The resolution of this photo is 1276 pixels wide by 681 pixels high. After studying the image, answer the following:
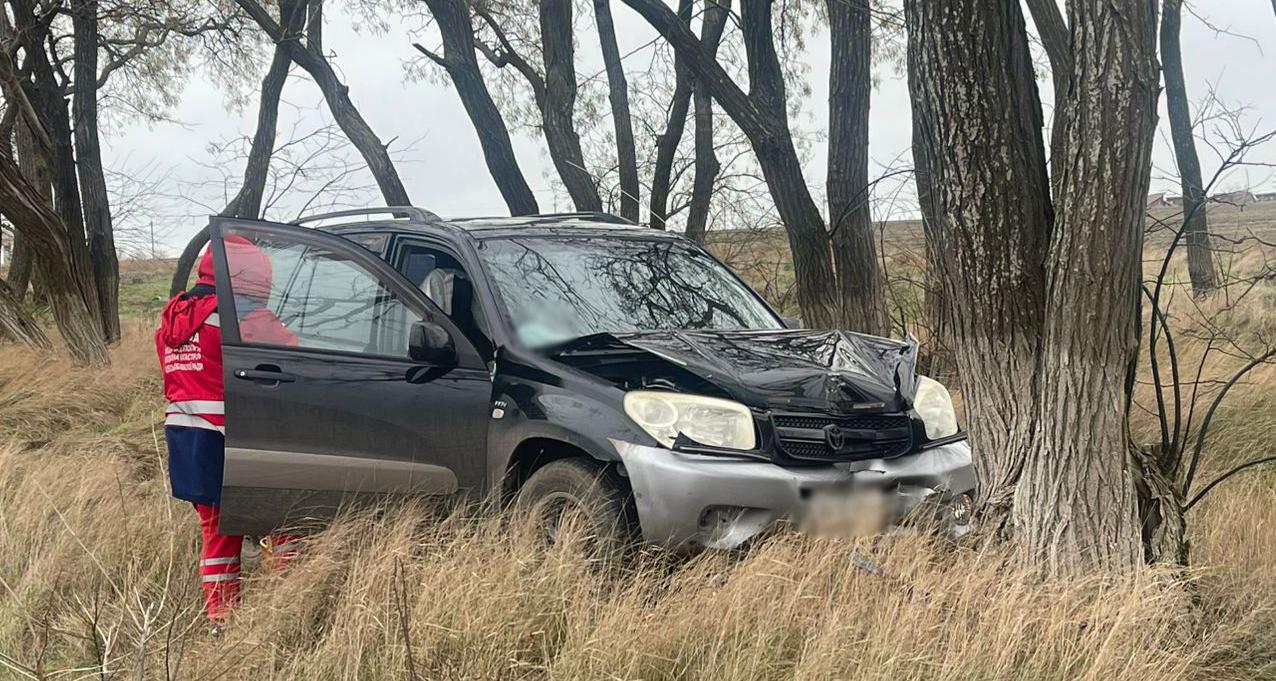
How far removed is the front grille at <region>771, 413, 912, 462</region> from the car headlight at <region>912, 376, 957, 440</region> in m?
0.29

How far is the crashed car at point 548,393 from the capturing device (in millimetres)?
3844

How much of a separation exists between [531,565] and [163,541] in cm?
210

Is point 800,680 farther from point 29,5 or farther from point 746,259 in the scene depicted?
point 29,5

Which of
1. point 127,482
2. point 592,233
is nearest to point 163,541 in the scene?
point 127,482

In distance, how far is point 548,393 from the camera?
13.6 ft

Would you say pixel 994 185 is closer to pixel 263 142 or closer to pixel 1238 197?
pixel 1238 197

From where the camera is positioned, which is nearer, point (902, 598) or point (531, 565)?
point (902, 598)

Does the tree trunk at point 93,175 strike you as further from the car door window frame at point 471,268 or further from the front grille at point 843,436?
the front grille at point 843,436

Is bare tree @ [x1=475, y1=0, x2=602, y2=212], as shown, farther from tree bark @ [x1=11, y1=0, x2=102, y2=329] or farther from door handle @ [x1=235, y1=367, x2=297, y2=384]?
door handle @ [x1=235, y1=367, x2=297, y2=384]

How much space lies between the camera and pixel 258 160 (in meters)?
14.9

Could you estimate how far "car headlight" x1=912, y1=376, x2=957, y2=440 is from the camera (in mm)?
4414

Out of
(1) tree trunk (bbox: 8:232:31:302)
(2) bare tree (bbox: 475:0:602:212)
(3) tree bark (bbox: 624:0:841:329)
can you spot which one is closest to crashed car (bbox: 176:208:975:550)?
(3) tree bark (bbox: 624:0:841:329)

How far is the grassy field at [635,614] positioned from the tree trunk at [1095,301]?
0.22m

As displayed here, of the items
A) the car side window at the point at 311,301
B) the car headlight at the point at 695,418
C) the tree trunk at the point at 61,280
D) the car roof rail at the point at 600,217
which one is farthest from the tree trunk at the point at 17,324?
the car headlight at the point at 695,418
